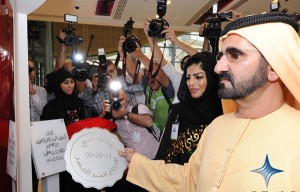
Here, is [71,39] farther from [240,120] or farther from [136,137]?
[240,120]

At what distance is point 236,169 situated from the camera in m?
1.24

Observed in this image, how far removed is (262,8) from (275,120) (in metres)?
5.80

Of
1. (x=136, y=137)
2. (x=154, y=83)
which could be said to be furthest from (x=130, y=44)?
(x=136, y=137)

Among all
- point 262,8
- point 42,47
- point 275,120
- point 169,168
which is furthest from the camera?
point 42,47

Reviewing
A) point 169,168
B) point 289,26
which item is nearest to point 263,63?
point 289,26

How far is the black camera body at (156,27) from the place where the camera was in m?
2.87

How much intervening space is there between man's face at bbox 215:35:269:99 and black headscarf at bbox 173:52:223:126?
0.74 metres

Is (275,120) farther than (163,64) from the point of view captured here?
No

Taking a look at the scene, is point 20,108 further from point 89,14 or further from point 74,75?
A: point 89,14

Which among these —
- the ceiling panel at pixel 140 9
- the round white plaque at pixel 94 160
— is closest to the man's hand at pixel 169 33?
the round white plaque at pixel 94 160

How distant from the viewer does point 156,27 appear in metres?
2.88

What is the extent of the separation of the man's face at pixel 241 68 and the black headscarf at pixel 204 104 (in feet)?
2.43

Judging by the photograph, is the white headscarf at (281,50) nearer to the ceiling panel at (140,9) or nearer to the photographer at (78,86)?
the photographer at (78,86)

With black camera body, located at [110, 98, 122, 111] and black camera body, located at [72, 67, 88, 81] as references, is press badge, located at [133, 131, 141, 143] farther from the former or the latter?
black camera body, located at [72, 67, 88, 81]
